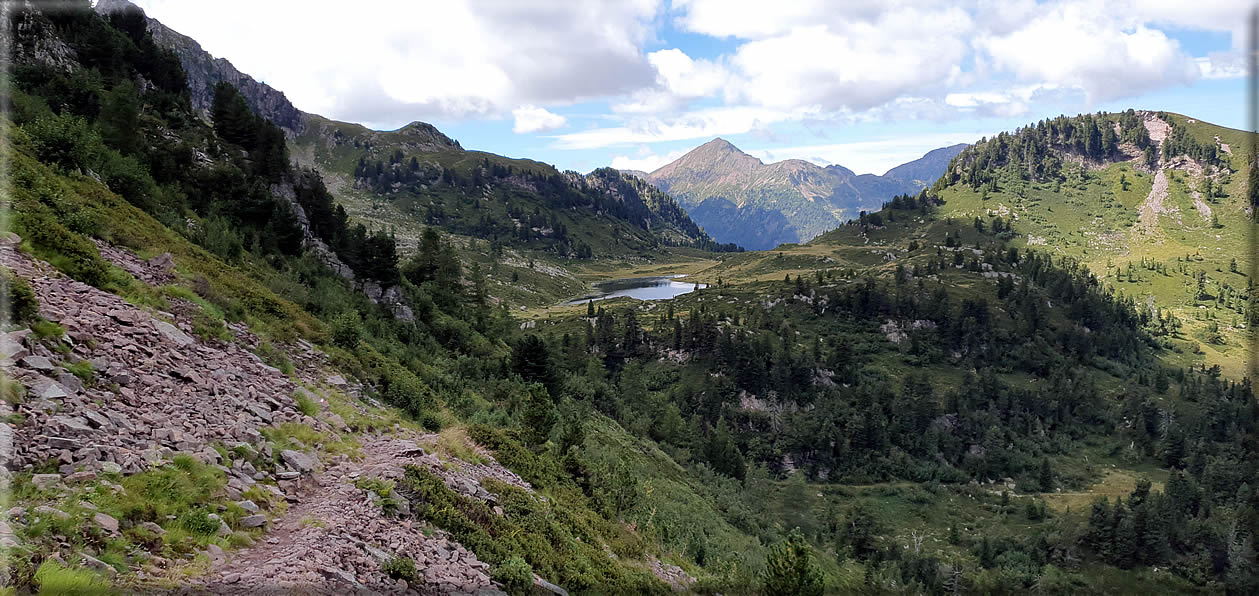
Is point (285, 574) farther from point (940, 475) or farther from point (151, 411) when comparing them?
point (940, 475)

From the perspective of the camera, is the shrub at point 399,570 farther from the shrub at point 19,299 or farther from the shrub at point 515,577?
the shrub at point 19,299

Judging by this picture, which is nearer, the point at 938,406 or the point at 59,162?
the point at 59,162

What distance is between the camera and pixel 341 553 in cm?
1076

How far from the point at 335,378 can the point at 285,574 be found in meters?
14.0

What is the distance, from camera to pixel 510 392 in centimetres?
3934

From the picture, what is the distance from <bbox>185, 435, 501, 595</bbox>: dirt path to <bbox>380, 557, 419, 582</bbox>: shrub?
0.13m

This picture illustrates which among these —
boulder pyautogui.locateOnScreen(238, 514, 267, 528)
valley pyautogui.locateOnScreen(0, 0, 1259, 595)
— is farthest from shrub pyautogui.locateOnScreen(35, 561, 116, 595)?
boulder pyautogui.locateOnScreen(238, 514, 267, 528)

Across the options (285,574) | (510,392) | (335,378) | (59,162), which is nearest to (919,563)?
(510,392)

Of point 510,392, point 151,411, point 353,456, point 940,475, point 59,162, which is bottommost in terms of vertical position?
point 940,475

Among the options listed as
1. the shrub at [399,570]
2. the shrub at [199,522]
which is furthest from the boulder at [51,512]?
the shrub at [399,570]

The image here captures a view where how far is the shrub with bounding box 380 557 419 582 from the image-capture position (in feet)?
35.9

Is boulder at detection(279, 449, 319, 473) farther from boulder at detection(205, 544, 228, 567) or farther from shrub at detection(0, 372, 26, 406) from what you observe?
shrub at detection(0, 372, 26, 406)

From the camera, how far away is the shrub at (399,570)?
10.9 metres

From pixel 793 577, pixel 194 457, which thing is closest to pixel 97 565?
pixel 194 457
